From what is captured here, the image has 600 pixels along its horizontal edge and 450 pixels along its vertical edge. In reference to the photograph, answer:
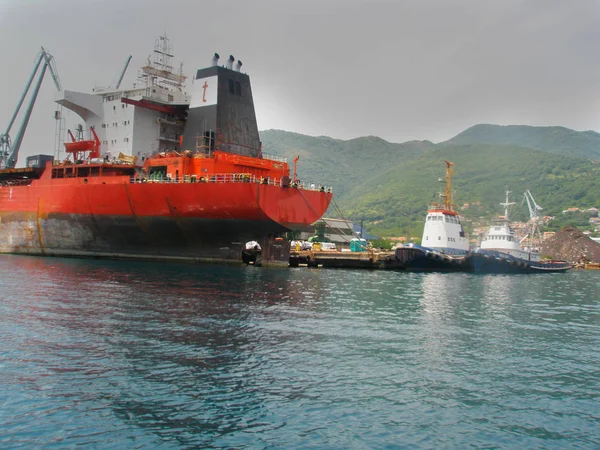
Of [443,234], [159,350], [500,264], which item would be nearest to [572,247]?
[500,264]

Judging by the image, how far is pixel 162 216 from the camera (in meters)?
31.7

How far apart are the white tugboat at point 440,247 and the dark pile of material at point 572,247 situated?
34827 mm

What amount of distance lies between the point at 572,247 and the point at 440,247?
40225 millimetres

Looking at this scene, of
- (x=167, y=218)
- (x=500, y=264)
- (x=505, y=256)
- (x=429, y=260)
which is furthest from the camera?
(x=505, y=256)

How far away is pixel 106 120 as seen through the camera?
130 ft

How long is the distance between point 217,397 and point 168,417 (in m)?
1.05

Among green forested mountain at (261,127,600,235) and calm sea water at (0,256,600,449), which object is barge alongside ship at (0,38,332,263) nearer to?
calm sea water at (0,256,600,449)

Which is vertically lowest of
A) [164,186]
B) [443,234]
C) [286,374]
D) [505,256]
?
[286,374]

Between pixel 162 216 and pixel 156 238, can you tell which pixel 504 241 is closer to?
pixel 156 238

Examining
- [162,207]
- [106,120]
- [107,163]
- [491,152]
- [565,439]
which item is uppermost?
[491,152]

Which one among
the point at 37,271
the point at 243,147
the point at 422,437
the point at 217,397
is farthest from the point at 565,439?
the point at 243,147

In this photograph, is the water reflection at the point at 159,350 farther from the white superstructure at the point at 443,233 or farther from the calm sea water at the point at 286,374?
the white superstructure at the point at 443,233

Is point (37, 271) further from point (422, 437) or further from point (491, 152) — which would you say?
point (491, 152)

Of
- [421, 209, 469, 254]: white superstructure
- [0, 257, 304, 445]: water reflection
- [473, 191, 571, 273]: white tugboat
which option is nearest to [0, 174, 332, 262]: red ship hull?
[0, 257, 304, 445]: water reflection
